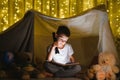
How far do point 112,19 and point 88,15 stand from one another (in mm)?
795

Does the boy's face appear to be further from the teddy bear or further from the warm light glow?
the warm light glow

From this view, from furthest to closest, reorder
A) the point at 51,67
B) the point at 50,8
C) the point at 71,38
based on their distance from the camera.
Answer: the point at 50,8, the point at 71,38, the point at 51,67

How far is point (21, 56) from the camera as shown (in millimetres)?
3330

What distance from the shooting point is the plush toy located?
3121mm

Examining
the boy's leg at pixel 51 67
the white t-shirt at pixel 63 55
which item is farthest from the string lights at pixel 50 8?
the boy's leg at pixel 51 67

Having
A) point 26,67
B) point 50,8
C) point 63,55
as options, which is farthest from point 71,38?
point 26,67

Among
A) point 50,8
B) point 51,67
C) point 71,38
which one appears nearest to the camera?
point 51,67

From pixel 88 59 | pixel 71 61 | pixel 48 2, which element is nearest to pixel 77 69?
pixel 71 61

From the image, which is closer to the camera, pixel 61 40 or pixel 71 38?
pixel 61 40

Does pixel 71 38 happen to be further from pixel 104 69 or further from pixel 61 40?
pixel 104 69

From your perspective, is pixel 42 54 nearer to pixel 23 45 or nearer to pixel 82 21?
pixel 23 45

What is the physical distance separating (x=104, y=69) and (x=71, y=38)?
2.32 ft

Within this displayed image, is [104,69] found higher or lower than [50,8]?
lower

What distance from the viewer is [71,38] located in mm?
3719
